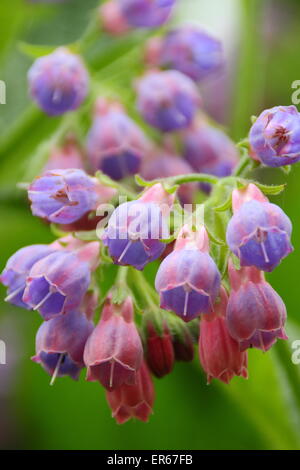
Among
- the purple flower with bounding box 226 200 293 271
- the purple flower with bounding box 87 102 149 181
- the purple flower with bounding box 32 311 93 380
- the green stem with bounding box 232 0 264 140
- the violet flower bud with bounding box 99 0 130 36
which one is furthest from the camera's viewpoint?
the green stem with bounding box 232 0 264 140

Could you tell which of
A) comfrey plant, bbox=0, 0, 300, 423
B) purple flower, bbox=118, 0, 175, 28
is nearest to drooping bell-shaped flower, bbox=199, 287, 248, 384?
comfrey plant, bbox=0, 0, 300, 423

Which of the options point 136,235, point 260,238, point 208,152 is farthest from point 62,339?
point 208,152

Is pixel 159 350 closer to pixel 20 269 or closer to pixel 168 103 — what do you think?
pixel 20 269

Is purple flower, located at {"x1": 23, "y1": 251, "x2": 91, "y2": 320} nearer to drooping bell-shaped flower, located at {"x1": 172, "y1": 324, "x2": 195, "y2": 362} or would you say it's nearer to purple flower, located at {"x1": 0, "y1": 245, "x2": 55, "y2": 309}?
purple flower, located at {"x1": 0, "y1": 245, "x2": 55, "y2": 309}

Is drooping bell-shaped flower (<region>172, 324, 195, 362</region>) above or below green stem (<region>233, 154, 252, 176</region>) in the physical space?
below

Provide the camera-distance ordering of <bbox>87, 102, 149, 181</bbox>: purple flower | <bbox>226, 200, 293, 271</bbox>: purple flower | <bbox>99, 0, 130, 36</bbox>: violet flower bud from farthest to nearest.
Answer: <bbox>99, 0, 130, 36</bbox>: violet flower bud < <bbox>87, 102, 149, 181</bbox>: purple flower < <bbox>226, 200, 293, 271</bbox>: purple flower
